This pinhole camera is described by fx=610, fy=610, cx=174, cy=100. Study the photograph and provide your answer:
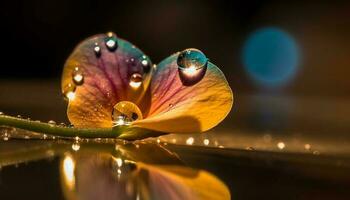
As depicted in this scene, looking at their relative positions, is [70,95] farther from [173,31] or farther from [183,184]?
[173,31]

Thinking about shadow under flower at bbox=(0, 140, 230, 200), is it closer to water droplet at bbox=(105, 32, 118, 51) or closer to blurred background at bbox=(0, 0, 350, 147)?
water droplet at bbox=(105, 32, 118, 51)

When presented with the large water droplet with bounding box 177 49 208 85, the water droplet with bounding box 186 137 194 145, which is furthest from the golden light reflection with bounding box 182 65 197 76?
the water droplet with bounding box 186 137 194 145

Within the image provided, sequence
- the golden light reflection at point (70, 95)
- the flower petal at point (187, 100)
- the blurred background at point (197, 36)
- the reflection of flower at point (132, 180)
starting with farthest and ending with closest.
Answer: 1. the blurred background at point (197, 36)
2. the golden light reflection at point (70, 95)
3. the flower petal at point (187, 100)
4. the reflection of flower at point (132, 180)

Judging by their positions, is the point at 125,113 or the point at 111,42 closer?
the point at 125,113

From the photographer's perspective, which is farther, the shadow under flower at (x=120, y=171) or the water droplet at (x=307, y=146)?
the water droplet at (x=307, y=146)

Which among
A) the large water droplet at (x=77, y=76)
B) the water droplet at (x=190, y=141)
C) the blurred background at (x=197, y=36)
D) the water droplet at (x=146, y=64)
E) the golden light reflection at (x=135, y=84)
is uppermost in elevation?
the blurred background at (x=197, y=36)

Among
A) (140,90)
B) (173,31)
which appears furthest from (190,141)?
(173,31)

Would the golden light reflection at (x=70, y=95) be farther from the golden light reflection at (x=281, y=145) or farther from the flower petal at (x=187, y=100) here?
the golden light reflection at (x=281, y=145)

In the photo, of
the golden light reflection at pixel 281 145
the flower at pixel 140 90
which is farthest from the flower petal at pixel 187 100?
the golden light reflection at pixel 281 145
